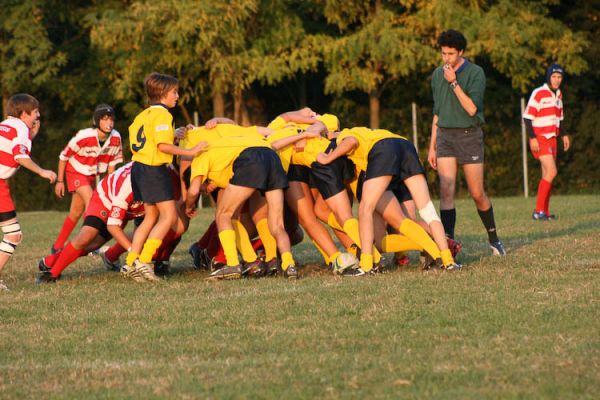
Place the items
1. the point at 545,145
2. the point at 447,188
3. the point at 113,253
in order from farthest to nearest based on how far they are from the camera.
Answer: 1. the point at 545,145
2. the point at 113,253
3. the point at 447,188

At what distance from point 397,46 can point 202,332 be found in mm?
18477

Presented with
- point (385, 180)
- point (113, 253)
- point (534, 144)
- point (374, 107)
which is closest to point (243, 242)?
point (385, 180)

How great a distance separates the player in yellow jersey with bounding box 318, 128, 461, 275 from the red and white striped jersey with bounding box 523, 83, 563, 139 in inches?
258

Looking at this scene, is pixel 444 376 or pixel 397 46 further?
pixel 397 46

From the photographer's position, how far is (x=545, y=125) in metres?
15.9

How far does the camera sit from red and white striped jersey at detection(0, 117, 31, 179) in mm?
9570

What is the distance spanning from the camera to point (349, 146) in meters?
9.53

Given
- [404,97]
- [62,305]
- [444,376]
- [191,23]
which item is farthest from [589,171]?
[444,376]

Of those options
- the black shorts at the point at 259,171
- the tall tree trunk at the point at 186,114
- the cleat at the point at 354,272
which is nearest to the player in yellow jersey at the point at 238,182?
the black shorts at the point at 259,171

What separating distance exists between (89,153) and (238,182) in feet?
11.9

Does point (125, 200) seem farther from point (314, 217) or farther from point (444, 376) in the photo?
point (444, 376)

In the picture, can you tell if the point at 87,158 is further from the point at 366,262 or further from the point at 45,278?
the point at 366,262

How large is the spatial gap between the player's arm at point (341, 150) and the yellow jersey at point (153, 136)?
4.45 ft

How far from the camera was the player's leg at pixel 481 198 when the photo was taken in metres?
10.7
